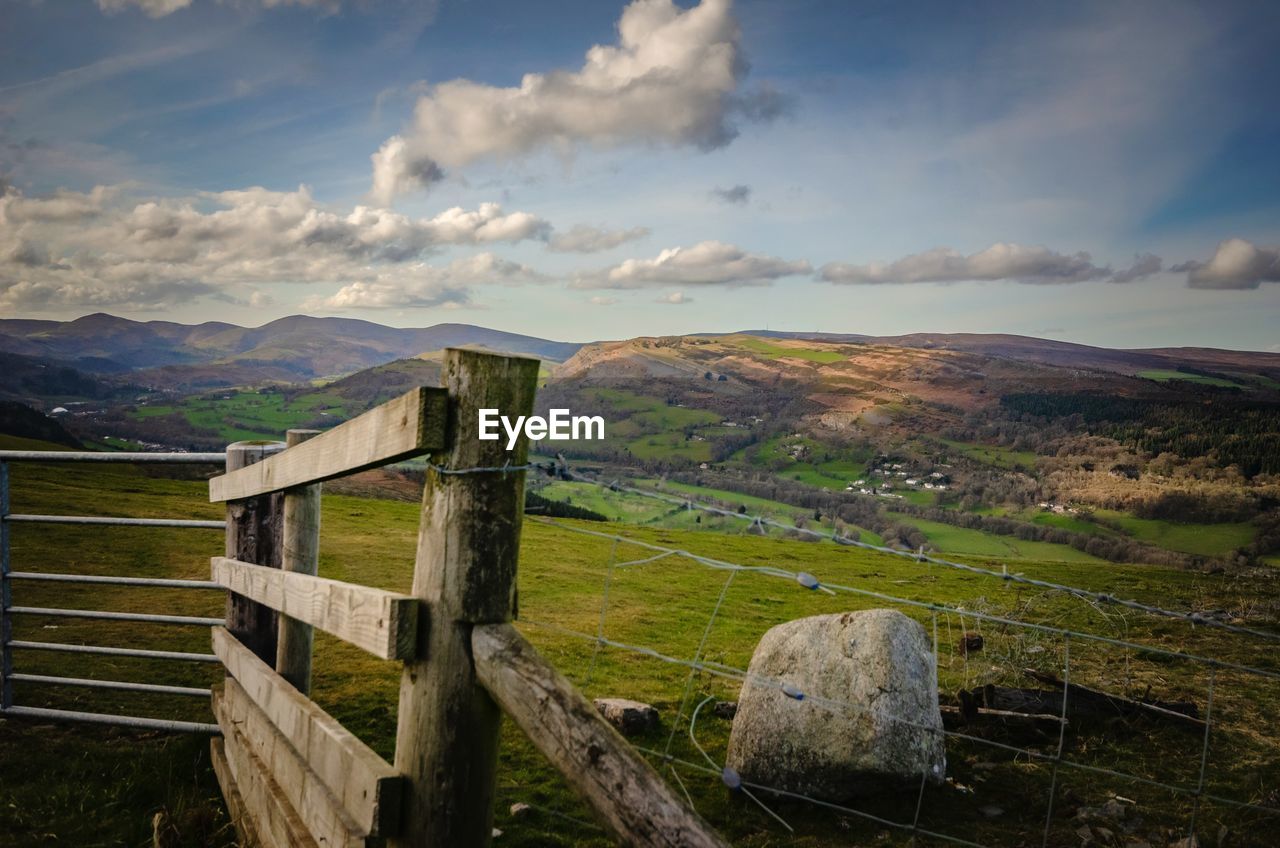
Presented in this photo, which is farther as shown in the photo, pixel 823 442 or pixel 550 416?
pixel 823 442

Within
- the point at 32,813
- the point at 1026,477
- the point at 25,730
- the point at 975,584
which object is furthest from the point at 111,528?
the point at 1026,477

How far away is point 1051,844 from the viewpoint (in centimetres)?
516

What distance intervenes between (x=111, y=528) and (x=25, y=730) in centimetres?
1637

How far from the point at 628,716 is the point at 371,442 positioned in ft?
17.1

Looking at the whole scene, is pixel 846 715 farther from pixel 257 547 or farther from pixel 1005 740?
pixel 257 547

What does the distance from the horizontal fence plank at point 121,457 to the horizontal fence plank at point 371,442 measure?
4.87 ft

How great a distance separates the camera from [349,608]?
2877 mm

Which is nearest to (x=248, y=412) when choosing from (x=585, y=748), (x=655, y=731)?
(x=655, y=731)

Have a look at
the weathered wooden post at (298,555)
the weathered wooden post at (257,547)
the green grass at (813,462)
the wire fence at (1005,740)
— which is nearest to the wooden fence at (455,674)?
the wire fence at (1005,740)

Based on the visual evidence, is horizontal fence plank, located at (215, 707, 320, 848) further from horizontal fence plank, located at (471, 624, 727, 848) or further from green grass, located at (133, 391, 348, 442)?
green grass, located at (133, 391, 348, 442)

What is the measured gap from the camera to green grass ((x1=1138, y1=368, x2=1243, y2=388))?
109 m

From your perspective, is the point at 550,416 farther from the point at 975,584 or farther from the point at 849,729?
the point at 975,584

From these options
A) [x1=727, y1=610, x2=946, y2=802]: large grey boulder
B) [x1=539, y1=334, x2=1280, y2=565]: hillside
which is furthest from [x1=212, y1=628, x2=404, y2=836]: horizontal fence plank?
[x1=539, y1=334, x2=1280, y2=565]: hillside

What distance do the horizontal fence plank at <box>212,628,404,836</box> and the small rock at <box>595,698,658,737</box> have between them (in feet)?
12.0
